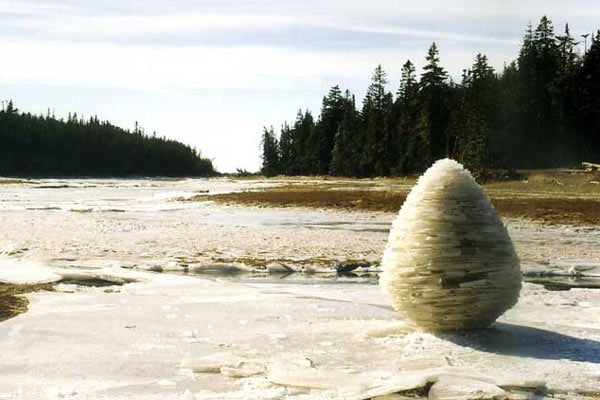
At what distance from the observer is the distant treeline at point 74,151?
160 meters

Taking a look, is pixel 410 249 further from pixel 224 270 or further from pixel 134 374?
pixel 224 270

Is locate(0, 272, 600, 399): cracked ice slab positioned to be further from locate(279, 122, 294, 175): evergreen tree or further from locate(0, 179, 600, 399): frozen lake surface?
locate(279, 122, 294, 175): evergreen tree

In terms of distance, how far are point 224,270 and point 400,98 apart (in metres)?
93.9

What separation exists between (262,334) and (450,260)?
257 cm

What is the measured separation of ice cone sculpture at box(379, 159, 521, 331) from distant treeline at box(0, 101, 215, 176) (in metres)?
146

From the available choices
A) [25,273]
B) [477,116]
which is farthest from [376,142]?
[25,273]

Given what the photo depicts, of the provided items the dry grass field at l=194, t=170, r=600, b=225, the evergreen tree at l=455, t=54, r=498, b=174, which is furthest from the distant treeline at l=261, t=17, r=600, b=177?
the dry grass field at l=194, t=170, r=600, b=225

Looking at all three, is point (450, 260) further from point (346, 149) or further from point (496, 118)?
point (346, 149)

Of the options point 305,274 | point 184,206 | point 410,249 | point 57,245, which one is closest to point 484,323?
point 410,249

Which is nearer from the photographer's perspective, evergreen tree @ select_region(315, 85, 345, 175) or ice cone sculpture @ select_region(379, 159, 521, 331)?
ice cone sculpture @ select_region(379, 159, 521, 331)

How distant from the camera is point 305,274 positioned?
17094mm

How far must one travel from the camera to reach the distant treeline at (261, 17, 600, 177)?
275 ft

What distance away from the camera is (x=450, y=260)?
28.5ft

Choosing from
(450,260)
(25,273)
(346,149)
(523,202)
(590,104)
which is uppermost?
(590,104)
